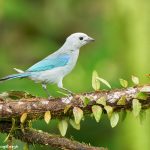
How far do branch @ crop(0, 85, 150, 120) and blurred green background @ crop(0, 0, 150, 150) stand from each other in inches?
40.4

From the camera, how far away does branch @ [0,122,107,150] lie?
405 centimetres

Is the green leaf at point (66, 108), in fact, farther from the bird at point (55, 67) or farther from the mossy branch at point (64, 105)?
the bird at point (55, 67)

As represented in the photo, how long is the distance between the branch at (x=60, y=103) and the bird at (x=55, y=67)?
47cm

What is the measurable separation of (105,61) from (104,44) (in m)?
0.23

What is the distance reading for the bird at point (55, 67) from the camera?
4688 millimetres

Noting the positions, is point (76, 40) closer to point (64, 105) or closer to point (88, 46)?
point (64, 105)

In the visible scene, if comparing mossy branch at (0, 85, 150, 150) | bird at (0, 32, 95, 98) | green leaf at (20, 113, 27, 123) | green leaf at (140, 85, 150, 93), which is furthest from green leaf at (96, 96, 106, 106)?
bird at (0, 32, 95, 98)

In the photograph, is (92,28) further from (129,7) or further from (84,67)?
(129,7)

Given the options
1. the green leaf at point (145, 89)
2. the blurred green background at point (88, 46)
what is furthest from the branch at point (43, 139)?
the blurred green background at point (88, 46)

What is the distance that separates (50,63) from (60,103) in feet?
2.39

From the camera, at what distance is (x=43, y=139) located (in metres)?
4.13

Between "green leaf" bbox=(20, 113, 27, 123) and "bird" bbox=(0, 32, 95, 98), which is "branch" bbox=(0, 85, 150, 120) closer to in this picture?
"green leaf" bbox=(20, 113, 27, 123)

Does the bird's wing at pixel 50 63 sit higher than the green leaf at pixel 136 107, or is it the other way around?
the bird's wing at pixel 50 63

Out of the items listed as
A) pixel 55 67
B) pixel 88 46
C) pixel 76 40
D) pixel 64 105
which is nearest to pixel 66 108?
pixel 64 105
